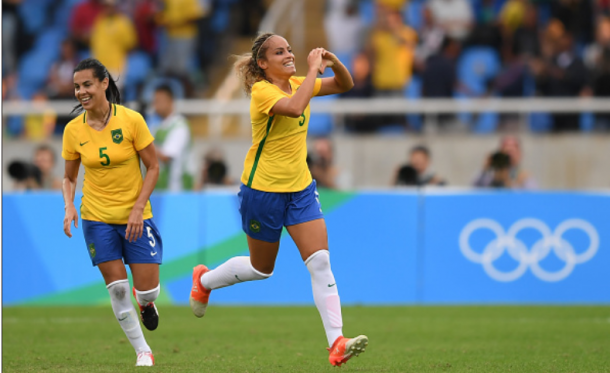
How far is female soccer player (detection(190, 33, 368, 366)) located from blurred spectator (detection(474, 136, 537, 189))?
583 centimetres

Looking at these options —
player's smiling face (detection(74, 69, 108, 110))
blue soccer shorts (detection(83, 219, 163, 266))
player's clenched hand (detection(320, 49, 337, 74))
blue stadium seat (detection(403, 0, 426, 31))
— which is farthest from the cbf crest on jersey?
blue stadium seat (detection(403, 0, 426, 31))

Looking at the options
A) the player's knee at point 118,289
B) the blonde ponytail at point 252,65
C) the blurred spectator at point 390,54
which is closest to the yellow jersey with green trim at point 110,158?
the player's knee at point 118,289

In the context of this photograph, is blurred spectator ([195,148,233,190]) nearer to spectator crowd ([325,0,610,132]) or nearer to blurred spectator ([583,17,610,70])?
spectator crowd ([325,0,610,132])

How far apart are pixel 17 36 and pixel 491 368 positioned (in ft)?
46.8

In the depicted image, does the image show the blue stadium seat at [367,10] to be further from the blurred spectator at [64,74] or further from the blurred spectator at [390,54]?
the blurred spectator at [64,74]

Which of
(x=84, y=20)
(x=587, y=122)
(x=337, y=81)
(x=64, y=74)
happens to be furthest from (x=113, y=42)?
(x=337, y=81)

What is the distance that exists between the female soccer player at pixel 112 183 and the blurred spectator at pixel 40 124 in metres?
7.58

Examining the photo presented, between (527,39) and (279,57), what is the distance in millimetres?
10027

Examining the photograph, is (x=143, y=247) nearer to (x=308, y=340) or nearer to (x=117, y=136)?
(x=117, y=136)

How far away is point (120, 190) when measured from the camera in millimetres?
6625

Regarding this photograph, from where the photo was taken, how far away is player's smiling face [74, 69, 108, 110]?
6.45 m

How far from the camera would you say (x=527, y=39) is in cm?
1559

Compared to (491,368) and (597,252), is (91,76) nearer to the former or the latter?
(491,368)

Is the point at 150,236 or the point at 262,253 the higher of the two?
the point at 150,236
